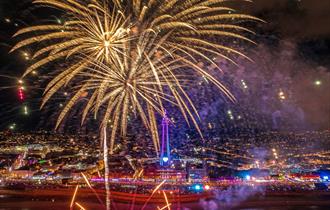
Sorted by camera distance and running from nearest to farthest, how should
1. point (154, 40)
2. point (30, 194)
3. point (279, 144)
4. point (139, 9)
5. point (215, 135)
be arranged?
point (139, 9) → point (154, 40) → point (30, 194) → point (279, 144) → point (215, 135)

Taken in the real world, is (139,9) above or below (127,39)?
above

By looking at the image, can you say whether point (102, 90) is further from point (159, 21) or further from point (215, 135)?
point (215, 135)

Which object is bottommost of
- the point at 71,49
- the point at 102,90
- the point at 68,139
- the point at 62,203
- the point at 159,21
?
the point at 62,203

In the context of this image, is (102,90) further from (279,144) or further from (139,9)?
(279,144)

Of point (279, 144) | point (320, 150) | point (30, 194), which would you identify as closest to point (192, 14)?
point (30, 194)

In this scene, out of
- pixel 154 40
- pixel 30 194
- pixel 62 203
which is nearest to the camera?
pixel 154 40

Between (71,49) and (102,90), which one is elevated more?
(71,49)

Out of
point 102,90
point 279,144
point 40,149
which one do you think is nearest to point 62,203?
point 102,90

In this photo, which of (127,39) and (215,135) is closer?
(127,39)

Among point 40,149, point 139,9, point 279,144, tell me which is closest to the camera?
point 139,9
